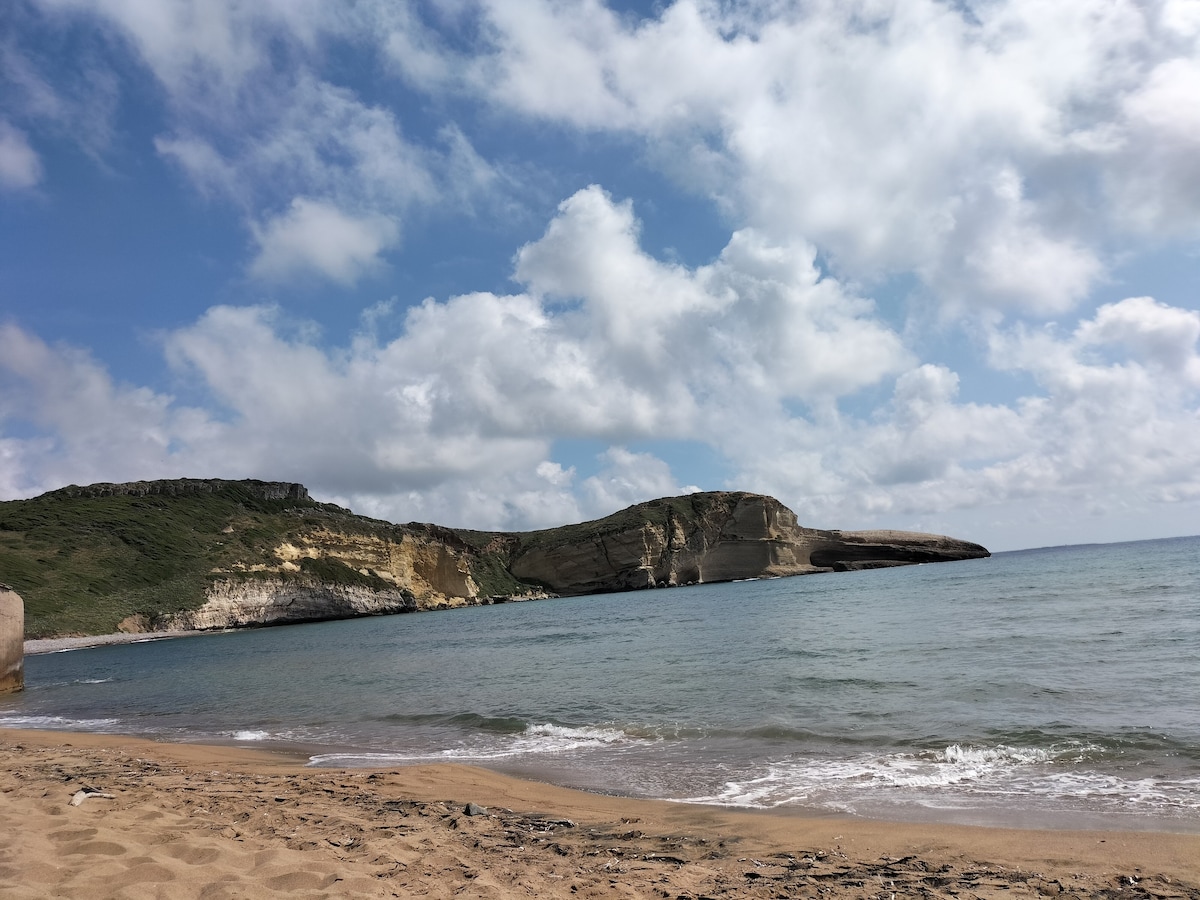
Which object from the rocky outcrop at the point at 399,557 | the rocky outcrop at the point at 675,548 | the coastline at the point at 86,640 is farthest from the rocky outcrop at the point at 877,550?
the coastline at the point at 86,640

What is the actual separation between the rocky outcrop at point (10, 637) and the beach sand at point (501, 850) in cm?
2046

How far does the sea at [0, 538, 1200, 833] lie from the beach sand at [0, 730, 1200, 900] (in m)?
1.14

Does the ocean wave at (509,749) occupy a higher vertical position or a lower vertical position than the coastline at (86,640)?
higher

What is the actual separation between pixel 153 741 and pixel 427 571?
8856cm

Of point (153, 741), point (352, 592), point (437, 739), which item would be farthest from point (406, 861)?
point (352, 592)

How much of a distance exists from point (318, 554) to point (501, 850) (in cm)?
8703

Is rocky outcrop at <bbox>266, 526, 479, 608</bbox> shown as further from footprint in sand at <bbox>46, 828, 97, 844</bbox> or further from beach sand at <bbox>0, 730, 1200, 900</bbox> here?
footprint in sand at <bbox>46, 828, 97, 844</bbox>

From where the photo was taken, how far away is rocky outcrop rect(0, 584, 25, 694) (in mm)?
24438

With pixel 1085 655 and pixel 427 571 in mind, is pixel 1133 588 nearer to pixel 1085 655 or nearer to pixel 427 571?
pixel 1085 655

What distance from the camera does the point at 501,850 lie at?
20.7 ft

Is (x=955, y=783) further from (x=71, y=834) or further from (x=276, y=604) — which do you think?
(x=276, y=604)

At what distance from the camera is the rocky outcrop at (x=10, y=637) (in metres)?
24.4

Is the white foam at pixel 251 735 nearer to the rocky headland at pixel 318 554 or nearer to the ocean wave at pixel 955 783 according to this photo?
the ocean wave at pixel 955 783

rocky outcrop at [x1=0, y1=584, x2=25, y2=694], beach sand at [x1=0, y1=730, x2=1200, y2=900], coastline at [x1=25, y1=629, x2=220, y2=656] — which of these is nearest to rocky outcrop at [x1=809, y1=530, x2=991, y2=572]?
coastline at [x1=25, y1=629, x2=220, y2=656]
